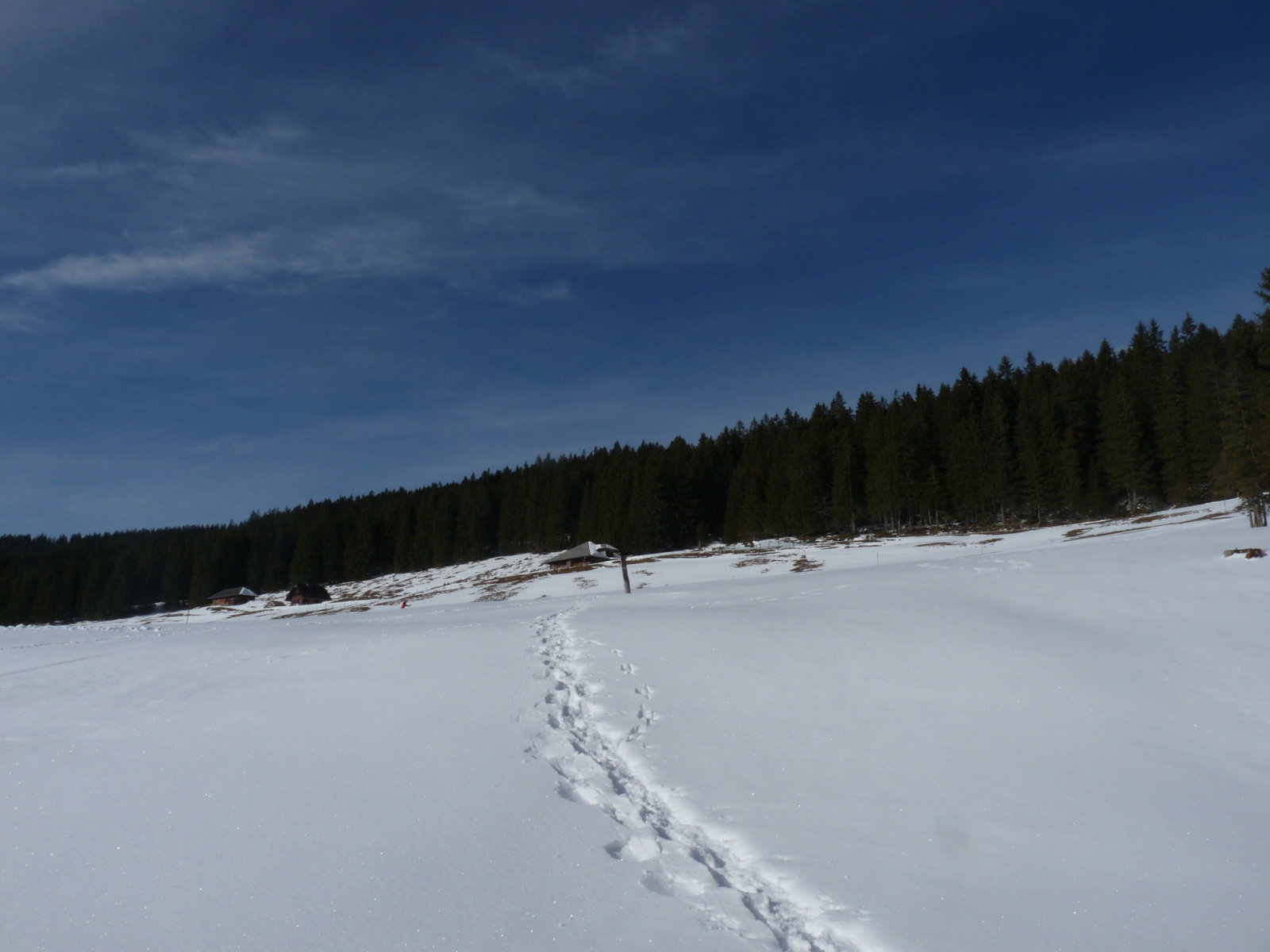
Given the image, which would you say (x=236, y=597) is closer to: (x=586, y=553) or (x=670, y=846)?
(x=586, y=553)

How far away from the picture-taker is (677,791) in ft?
23.3

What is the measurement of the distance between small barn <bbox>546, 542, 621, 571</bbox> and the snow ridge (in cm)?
6100

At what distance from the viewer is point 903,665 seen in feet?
37.3

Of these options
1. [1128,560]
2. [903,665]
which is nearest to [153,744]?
[903,665]

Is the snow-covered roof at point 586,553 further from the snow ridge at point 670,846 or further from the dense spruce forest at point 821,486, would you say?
the snow ridge at point 670,846

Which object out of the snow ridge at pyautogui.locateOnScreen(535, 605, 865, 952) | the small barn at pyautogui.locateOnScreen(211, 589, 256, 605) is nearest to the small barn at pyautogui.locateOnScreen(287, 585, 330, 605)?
the small barn at pyautogui.locateOnScreen(211, 589, 256, 605)

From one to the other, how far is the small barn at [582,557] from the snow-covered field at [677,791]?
57661mm

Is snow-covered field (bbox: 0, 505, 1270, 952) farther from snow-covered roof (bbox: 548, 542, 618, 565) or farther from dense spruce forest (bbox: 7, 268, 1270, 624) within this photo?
snow-covered roof (bbox: 548, 542, 618, 565)

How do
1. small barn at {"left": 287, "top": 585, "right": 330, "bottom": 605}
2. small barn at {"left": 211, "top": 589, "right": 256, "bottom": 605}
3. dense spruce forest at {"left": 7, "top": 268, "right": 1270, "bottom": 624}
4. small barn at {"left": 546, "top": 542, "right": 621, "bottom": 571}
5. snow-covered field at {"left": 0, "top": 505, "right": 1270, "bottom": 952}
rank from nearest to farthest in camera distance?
snow-covered field at {"left": 0, "top": 505, "right": 1270, "bottom": 952}, dense spruce forest at {"left": 7, "top": 268, "right": 1270, "bottom": 624}, small barn at {"left": 546, "top": 542, "right": 621, "bottom": 571}, small barn at {"left": 287, "top": 585, "right": 330, "bottom": 605}, small barn at {"left": 211, "top": 589, "right": 256, "bottom": 605}

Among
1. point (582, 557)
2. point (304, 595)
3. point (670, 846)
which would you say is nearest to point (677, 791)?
point (670, 846)

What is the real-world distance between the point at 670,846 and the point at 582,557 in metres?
67.7

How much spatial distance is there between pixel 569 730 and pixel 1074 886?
18.3 feet

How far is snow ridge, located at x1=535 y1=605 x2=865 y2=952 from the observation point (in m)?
4.73

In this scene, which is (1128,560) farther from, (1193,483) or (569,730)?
(1193,483)
